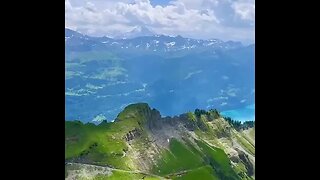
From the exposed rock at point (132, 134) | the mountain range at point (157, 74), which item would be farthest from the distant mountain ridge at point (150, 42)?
the exposed rock at point (132, 134)

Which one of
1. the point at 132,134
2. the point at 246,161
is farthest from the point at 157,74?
the point at 246,161

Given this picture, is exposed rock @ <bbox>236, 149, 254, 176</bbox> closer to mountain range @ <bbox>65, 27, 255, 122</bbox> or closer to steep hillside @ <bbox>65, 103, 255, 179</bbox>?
steep hillside @ <bbox>65, 103, 255, 179</bbox>

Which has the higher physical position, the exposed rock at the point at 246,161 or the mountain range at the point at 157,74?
the mountain range at the point at 157,74

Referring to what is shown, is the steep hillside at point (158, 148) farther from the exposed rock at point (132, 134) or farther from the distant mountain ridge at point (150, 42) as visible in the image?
the distant mountain ridge at point (150, 42)

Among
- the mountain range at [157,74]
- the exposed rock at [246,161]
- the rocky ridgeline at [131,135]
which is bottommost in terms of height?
the exposed rock at [246,161]

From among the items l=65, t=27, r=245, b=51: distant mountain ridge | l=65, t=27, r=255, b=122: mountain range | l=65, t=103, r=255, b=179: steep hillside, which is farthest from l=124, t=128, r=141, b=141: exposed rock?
l=65, t=27, r=245, b=51: distant mountain ridge
